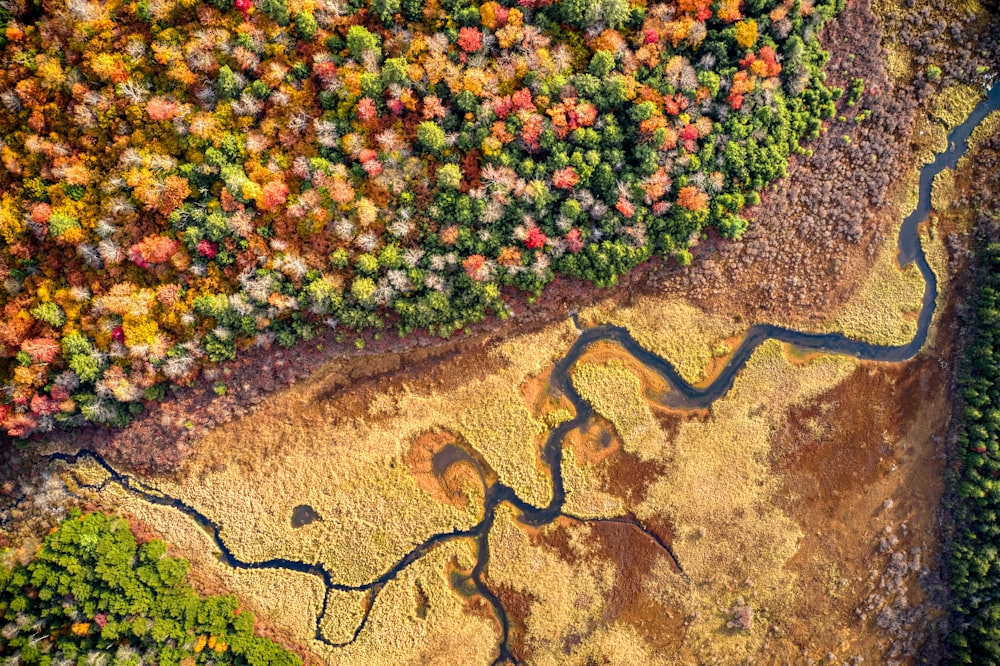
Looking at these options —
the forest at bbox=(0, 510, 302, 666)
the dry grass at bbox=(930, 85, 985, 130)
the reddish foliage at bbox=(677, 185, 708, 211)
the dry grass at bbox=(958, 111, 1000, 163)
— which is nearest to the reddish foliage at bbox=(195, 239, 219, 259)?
the forest at bbox=(0, 510, 302, 666)

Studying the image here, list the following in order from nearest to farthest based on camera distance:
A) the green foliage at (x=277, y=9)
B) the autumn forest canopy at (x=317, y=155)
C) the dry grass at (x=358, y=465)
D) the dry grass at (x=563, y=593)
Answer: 1. the green foliage at (x=277, y=9)
2. the autumn forest canopy at (x=317, y=155)
3. the dry grass at (x=358, y=465)
4. the dry grass at (x=563, y=593)

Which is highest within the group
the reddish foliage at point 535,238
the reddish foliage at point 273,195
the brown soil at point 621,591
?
the reddish foliage at point 535,238

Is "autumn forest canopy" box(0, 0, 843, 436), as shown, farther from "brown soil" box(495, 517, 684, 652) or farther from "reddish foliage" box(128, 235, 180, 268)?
"brown soil" box(495, 517, 684, 652)

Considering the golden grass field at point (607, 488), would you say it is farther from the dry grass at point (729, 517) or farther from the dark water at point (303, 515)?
the dark water at point (303, 515)

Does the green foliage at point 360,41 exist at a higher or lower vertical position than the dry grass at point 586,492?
higher

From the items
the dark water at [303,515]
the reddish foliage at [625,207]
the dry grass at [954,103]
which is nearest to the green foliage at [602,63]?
the reddish foliage at [625,207]

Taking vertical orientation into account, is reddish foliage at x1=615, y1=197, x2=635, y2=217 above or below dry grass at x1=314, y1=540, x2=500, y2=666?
above
